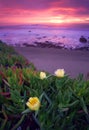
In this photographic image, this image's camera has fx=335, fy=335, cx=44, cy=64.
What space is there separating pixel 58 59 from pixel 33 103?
21.5 ft

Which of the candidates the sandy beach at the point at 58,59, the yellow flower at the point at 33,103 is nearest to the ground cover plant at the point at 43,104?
the yellow flower at the point at 33,103

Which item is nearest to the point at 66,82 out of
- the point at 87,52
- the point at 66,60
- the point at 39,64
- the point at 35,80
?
the point at 35,80

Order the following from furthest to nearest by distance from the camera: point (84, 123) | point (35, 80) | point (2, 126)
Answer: point (35, 80), point (84, 123), point (2, 126)

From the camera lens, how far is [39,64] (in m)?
8.02

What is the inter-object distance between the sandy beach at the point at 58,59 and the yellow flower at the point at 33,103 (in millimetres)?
4936

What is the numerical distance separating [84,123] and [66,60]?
634cm

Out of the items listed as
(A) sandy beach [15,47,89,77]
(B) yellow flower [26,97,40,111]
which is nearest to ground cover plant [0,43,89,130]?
(B) yellow flower [26,97,40,111]

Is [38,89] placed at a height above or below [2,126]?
above

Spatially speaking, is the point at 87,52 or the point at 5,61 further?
the point at 87,52

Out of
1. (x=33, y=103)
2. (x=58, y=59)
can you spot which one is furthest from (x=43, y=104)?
(x=58, y=59)

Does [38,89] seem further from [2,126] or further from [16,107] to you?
[2,126]

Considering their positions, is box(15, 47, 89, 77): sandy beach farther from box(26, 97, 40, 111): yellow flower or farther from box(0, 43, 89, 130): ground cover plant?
box(26, 97, 40, 111): yellow flower

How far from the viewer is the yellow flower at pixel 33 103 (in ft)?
7.06

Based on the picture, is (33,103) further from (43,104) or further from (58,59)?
(58,59)
